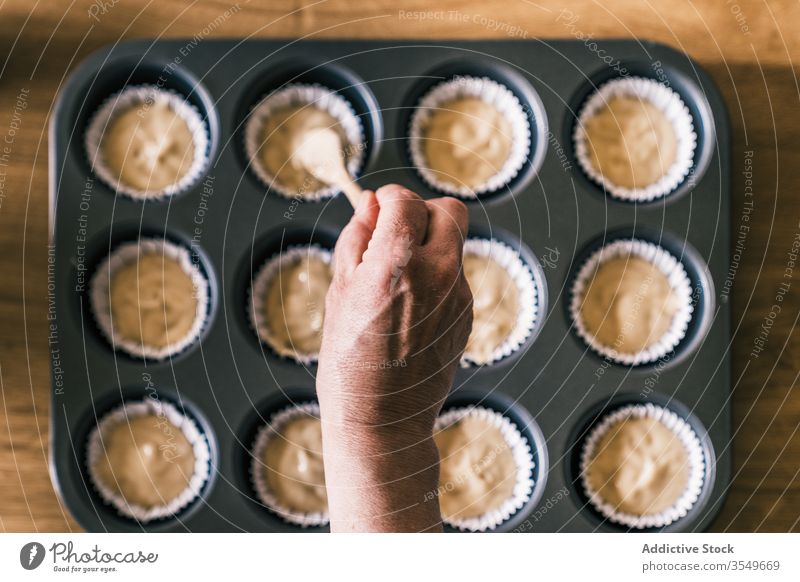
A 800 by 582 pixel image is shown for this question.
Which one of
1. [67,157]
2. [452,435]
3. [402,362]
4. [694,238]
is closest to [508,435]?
[452,435]

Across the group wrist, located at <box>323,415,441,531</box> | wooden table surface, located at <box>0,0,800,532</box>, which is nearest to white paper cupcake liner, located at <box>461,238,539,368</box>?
wrist, located at <box>323,415,441,531</box>

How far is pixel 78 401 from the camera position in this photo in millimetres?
732

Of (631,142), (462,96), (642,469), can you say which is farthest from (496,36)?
(642,469)

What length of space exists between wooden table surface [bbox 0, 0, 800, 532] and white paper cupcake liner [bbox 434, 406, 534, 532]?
0.23 metres

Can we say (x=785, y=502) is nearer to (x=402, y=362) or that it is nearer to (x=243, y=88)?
(x=402, y=362)

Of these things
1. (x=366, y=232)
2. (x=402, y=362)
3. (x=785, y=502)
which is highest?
(x=366, y=232)

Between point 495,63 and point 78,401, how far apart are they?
0.58 m

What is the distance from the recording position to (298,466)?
2.52 feet

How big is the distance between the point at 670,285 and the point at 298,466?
47 cm

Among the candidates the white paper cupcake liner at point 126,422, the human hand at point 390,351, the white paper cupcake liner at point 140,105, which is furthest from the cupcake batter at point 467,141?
the white paper cupcake liner at point 126,422

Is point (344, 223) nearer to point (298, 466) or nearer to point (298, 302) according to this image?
point (298, 302)

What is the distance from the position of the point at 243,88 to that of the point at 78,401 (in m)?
0.38

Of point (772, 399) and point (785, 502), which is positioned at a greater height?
point (772, 399)

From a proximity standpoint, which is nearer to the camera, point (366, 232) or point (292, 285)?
point (366, 232)
